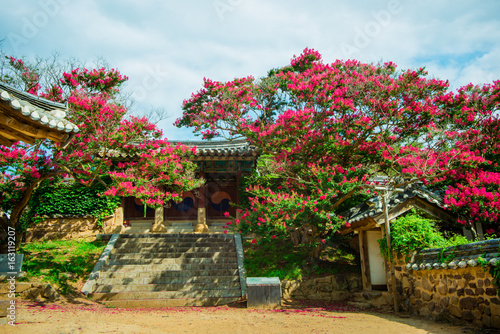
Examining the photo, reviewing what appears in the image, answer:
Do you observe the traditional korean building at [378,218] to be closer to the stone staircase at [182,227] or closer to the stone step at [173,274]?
the stone step at [173,274]

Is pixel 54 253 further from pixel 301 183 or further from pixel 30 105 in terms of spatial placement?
pixel 30 105

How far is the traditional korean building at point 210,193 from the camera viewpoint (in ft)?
51.3

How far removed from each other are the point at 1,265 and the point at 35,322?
135 inches

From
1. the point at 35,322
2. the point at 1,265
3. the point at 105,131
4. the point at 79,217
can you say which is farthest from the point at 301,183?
the point at 79,217

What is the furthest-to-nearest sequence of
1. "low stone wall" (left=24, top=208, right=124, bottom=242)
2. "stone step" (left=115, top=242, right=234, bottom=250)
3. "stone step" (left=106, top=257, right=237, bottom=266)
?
"low stone wall" (left=24, top=208, right=124, bottom=242) → "stone step" (left=115, top=242, right=234, bottom=250) → "stone step" (left=106, top=257, right=237, bottom=266)

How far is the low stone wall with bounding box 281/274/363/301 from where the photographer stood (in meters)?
10.2

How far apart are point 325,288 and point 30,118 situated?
347 inches

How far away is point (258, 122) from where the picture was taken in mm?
11484

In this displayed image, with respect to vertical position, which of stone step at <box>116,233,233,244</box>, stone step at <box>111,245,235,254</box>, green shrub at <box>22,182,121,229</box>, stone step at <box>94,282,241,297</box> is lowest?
stone step at <box>94,282,241,297</box>

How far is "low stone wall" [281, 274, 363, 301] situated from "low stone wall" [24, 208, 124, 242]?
8785 mm

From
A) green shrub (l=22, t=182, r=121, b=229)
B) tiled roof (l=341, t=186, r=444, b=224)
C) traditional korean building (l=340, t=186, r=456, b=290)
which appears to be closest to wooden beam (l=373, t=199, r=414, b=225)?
traditional korean building (l=340, t=186, r=456, b=290)

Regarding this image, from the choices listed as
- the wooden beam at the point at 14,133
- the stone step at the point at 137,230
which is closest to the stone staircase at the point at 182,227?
the stone step at the point at 137,230

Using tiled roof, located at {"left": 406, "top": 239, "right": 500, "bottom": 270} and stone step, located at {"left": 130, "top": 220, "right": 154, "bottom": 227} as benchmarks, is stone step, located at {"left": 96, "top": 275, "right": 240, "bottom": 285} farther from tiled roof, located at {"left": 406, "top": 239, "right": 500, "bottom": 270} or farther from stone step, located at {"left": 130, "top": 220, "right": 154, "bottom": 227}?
stone step, located at {"left": 130, "top": 220, "right": 154, "bottom": 227}

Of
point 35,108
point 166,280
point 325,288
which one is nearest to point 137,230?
point 166,280
